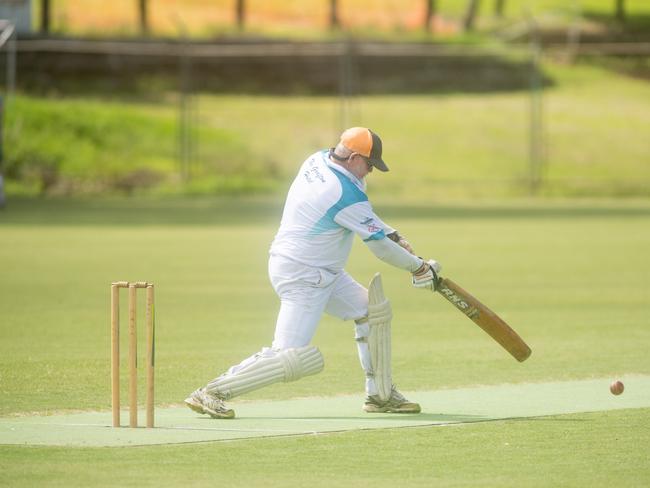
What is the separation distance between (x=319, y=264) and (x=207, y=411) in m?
1.16

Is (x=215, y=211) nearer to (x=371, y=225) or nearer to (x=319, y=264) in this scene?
(x=319, y=264)

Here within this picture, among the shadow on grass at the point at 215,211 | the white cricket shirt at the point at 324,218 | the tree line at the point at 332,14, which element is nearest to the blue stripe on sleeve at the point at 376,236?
the white cricket shirt at the point at 324,218

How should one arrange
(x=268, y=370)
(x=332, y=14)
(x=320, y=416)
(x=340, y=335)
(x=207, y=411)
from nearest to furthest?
(x=268, y=370) < (x=207, y=411) < (x=320, y=416) < (x=340, y=335) < (x=332, y=14)

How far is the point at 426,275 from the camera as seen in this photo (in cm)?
878

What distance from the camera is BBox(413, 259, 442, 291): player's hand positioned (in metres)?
8.77

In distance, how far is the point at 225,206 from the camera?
3159 centimetres

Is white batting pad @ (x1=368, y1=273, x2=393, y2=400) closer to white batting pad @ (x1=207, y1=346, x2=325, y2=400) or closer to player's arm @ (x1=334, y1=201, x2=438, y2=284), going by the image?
player's arm @ (x1=334, y1=201, x2=438, y2=284)

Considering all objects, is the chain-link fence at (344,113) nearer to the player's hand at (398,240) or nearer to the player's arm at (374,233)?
the player's hand at (398,240)

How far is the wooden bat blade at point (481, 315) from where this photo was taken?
895 cm

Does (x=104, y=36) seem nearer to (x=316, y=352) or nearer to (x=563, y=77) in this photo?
(x=563, y=77)

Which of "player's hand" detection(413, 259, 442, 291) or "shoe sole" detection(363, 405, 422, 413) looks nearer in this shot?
"player's hand" detection(413, 259, 442, 291)

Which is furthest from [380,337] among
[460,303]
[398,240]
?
[398,240]

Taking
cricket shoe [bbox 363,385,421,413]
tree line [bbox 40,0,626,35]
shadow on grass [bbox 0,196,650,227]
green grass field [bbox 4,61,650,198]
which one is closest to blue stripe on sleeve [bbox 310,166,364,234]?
cricket shoe [bbox 363,385,421,413]

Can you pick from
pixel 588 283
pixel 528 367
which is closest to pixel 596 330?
pixel 528 367
